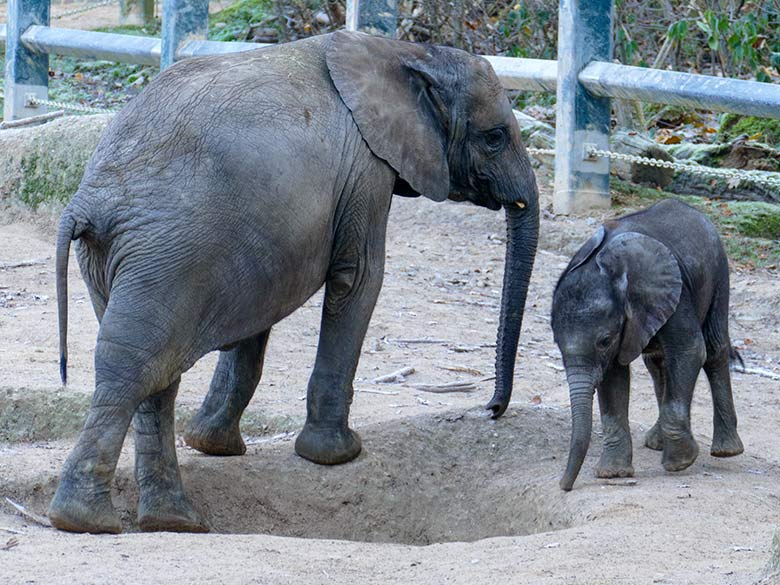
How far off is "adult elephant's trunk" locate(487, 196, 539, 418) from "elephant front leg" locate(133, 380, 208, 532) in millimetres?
1635

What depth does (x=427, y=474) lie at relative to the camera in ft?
21.0

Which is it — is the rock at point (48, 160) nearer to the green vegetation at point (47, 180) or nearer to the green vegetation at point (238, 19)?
the green vegetation at point (47, 180)

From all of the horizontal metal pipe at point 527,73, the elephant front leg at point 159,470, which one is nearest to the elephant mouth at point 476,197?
the elephant front leg at point 159,470

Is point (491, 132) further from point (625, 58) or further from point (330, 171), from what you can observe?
point (625, 58)

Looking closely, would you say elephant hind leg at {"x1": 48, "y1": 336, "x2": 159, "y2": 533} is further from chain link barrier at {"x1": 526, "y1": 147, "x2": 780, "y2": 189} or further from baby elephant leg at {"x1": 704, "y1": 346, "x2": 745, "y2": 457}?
chain link barrier at {"x1": 526, "y1": 147, "x2": 780, "y2": 189}

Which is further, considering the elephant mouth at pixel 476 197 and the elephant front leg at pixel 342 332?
the elephant mouth at pixel 476 197

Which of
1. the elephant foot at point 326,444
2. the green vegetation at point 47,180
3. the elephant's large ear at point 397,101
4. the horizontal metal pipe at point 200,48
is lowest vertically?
the green vegetation at point 47,180

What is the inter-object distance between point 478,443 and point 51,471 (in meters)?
1.90

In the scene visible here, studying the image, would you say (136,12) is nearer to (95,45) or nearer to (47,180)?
(95,45)

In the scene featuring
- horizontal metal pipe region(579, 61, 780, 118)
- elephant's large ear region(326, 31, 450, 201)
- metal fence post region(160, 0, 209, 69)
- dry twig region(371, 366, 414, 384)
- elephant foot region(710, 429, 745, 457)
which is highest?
elephant's large ear region(326, 31, 450, 201)

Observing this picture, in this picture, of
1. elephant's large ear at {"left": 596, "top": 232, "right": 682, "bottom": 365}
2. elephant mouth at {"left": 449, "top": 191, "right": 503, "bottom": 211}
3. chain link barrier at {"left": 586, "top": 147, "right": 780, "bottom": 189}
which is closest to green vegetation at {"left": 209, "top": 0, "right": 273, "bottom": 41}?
chain link barrier at {"left": 586, "top": 147, "right": 780, "bottom": 189}

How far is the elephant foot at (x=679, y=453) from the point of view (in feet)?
19.4

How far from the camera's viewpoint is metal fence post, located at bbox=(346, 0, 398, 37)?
11.1m

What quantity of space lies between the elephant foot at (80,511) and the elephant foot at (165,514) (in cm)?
42
